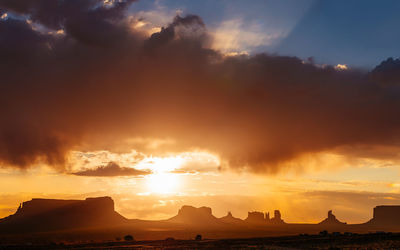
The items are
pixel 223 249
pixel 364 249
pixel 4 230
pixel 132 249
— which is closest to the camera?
pixel 364 249

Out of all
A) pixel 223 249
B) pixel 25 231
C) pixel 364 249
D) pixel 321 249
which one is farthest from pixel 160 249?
pixel 25 231

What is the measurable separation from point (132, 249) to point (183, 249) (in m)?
9.81

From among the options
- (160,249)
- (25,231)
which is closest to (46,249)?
(160,249)

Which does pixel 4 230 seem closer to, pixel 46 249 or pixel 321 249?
pixel 46 249

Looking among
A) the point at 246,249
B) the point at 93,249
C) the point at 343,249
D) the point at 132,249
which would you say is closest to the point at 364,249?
the point at 343,249

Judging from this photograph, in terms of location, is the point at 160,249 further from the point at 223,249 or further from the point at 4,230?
the point at 4,230

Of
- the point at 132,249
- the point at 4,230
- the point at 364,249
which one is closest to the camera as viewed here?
the point at 364,249

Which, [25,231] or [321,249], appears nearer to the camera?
[321,249]

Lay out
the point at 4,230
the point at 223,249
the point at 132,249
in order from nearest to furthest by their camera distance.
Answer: the point at 223,249, the point at 132,249, the point at 4,230

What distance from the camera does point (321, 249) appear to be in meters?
64.9

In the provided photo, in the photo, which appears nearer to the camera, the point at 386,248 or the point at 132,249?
the point at 386,248

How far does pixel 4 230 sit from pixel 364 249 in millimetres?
182637

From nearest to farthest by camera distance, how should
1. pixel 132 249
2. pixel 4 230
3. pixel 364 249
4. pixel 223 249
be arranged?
pixel 364 249 < pixel 223 249 < pixel 132 249 < pixel 4 230

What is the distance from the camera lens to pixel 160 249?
230 ft
